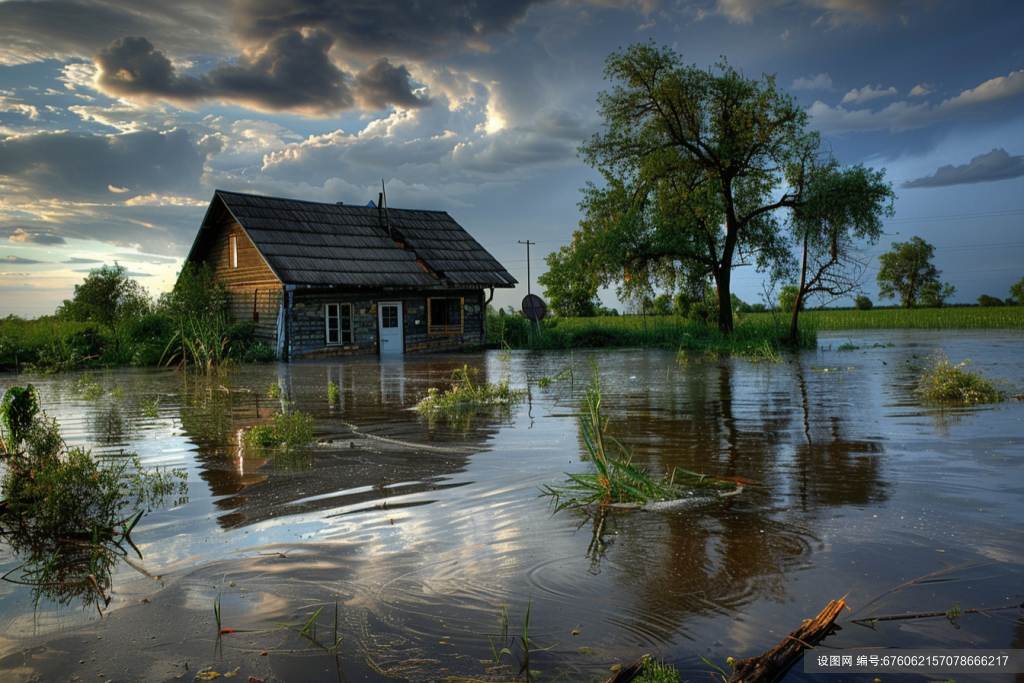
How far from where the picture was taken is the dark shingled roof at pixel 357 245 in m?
25.1

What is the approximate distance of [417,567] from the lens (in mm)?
4035

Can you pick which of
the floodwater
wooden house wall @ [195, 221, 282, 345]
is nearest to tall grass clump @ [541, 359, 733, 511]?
the floodwater

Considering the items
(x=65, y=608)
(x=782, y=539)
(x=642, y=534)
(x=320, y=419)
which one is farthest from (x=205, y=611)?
(x=320, y=419)

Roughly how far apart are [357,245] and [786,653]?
2678cm

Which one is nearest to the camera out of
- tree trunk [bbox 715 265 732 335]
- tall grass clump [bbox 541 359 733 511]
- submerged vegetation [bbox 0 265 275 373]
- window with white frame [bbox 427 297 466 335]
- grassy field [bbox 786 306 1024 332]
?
tall grass clump [bbox 541 359 733 511]

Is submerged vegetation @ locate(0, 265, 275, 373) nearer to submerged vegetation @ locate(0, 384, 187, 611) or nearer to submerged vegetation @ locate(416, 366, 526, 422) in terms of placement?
submerged vegetation @ locate(416, 366, 526, 422)

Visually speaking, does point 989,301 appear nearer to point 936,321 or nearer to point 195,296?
point 936,321

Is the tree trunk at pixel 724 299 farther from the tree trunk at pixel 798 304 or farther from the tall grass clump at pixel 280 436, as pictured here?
the tall grass clump at pixel 280 436

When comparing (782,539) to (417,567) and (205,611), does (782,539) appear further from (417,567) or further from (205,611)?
(205,611)

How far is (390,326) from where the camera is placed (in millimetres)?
27609

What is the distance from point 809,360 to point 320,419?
16177mm

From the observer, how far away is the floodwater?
311 cm

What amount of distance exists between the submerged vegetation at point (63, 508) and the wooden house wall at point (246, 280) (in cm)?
1883

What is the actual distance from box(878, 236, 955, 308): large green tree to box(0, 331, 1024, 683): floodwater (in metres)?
71.7
